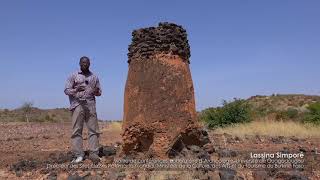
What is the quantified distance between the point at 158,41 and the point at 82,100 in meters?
1.90

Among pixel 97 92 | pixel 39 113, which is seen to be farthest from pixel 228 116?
pixel 39 113

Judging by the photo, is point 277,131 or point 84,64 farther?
point 277,131

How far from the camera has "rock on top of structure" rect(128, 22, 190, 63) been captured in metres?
9.16

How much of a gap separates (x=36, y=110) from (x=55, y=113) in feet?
11.3

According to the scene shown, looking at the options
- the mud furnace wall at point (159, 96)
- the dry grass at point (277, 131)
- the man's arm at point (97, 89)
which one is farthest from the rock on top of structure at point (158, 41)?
the dry grass at point (277, 131)

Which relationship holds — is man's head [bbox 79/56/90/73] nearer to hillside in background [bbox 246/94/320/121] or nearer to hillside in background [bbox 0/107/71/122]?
hillside in background [bbox 246/94/320/121]

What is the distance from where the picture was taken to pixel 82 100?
9438mm

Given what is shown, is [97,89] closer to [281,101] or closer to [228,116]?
[228,116]

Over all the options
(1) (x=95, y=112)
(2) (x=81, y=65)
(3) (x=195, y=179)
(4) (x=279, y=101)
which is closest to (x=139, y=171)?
(3) (x=195, y=179)

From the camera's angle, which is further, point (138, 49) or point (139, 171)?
point (138, 49)

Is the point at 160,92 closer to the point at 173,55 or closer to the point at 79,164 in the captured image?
the point at 173,55

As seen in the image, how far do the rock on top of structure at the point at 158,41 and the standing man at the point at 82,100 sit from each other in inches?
37.4

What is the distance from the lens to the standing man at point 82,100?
9.43 m

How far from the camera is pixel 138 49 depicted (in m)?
9.28
